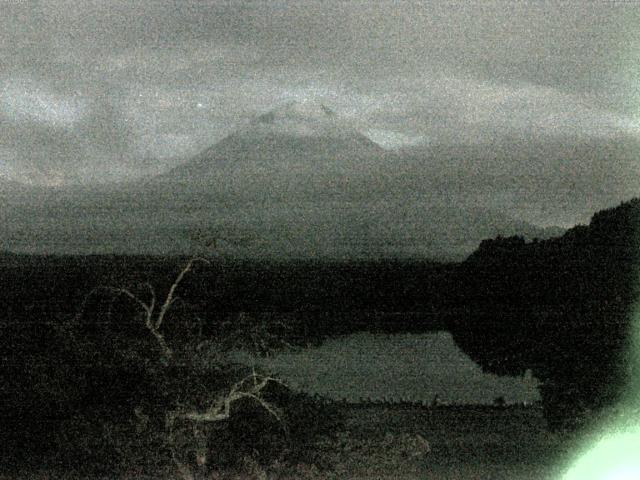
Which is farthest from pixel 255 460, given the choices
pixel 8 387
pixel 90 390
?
pixel 8 387

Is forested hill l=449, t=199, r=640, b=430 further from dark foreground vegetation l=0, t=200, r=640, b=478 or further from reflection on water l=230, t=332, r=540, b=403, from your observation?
reflection on water l=230, t=332, r=540, b=403

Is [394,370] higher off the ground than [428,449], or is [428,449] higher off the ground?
[394,370]

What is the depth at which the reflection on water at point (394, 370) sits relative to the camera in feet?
16.3

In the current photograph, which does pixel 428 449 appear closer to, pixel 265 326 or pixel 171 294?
pixel 265 326

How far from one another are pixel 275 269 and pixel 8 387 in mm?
2278

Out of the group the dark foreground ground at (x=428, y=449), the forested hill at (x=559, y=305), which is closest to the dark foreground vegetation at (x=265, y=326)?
the forested hill at (x=559, y=305)

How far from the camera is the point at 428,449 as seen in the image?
452 centimetres

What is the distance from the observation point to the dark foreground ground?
4.48m

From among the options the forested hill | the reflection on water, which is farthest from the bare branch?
the forested hill

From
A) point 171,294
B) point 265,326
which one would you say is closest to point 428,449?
point 265,326

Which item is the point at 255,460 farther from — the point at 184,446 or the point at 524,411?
the point at 524,411

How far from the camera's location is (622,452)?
4.60m

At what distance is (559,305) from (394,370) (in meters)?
1.41

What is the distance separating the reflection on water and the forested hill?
16cm
